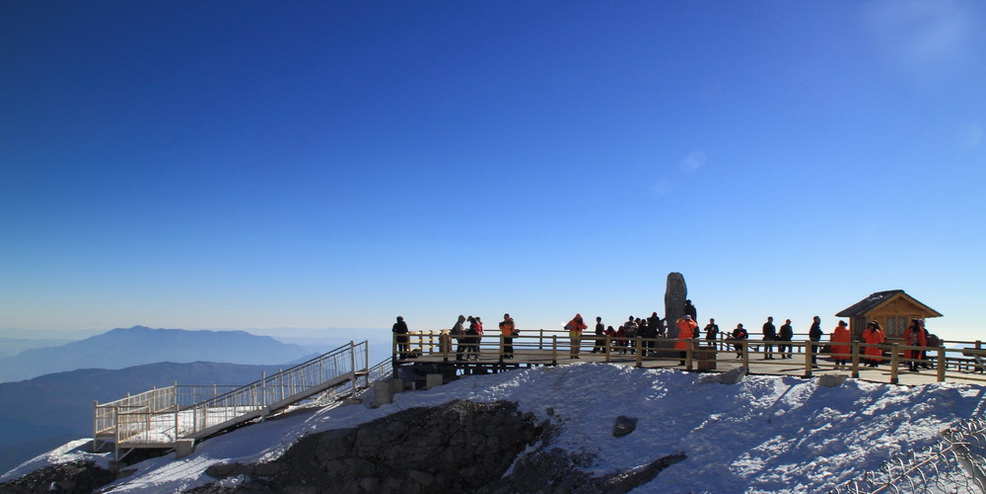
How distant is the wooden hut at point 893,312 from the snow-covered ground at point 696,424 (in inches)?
390

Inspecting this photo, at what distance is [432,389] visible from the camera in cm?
2030

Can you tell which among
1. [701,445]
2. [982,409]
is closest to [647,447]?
[701,445]

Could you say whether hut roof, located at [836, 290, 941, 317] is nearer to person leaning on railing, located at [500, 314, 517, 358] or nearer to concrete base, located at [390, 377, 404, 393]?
person leaning on railing, located at [500, 314, 517, 358]

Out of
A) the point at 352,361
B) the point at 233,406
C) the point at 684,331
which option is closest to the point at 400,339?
the point at 352,361

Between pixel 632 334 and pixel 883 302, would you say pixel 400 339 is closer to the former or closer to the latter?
pixel 632 334

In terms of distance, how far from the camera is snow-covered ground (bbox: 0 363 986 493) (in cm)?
1179

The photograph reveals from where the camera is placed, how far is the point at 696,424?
1480 centimetres

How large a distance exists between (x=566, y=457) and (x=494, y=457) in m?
2.85

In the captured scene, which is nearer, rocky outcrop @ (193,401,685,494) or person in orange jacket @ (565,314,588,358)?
rocky outcrop @ (193,401,685,494)

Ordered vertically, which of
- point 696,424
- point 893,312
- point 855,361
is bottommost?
point 696,424

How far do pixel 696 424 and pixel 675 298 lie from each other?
845cm

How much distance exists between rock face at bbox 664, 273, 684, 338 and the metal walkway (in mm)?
11198

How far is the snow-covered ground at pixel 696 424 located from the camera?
38.7 ft

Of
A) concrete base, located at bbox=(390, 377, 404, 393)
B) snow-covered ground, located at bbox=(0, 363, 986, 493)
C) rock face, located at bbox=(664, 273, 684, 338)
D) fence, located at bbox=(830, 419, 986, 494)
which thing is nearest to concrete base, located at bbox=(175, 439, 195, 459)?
snow-covered ground, located at bbox=(0, 363, 986, 493)
